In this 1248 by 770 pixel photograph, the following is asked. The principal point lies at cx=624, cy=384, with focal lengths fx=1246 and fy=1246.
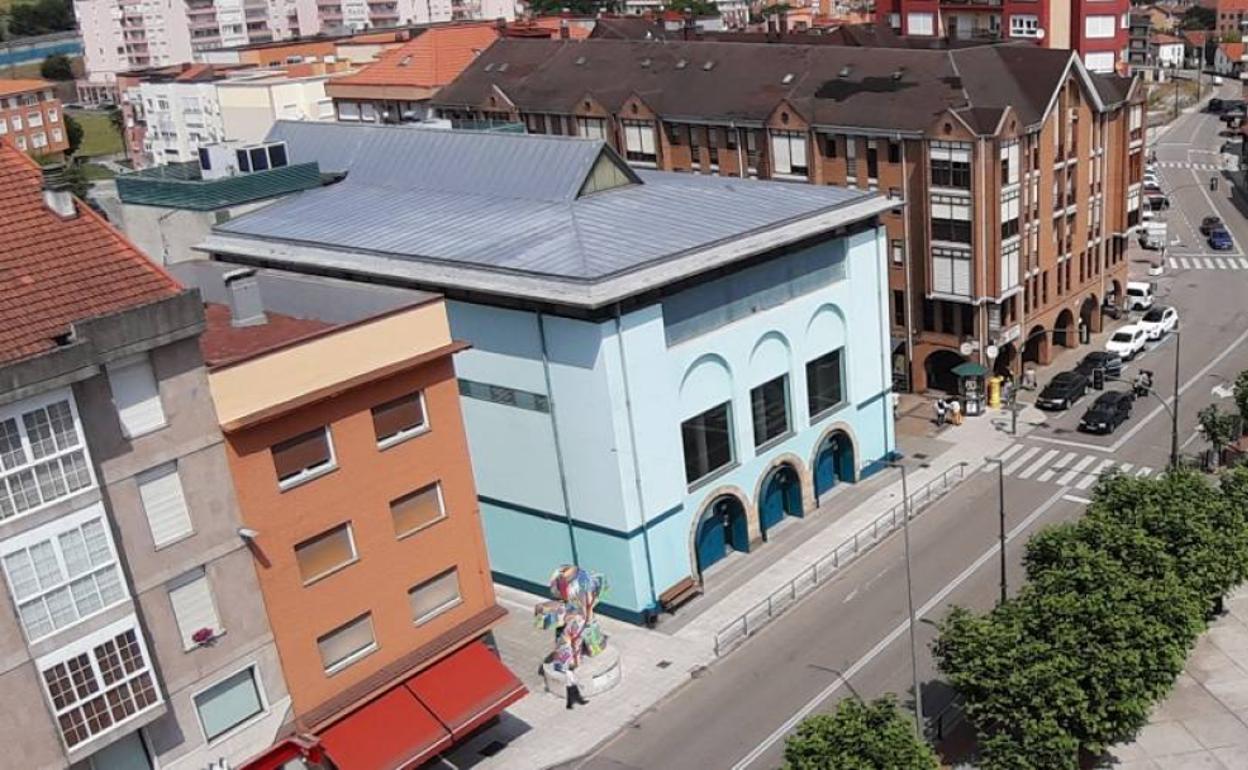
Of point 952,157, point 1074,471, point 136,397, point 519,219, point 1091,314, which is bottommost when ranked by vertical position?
point 1074,471

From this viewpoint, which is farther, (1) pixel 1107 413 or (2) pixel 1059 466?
(1) pixel 1107 413

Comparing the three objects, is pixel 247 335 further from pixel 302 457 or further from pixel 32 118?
pixel 32 118

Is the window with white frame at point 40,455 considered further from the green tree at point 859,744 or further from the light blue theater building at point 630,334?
the green tree at point 859,744

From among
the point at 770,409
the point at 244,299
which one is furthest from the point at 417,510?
the point at 770,409

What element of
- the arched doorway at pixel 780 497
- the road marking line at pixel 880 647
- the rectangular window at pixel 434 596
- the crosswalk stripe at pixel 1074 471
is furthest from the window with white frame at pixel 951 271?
the rectangular window at pixel 434 596

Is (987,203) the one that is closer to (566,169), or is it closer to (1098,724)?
(566,169)
